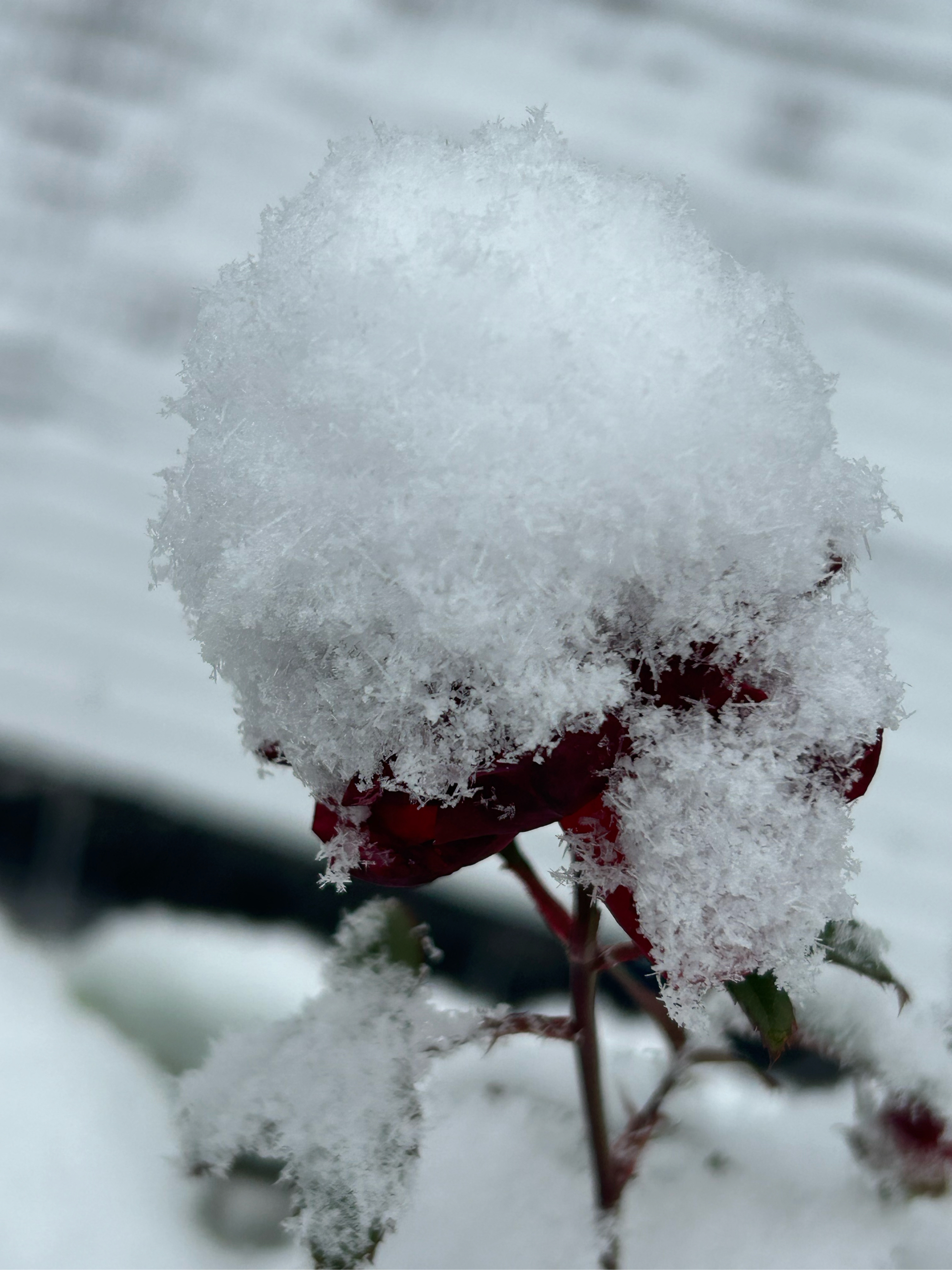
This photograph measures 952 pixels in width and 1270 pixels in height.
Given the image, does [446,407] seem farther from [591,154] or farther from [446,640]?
[591,154]

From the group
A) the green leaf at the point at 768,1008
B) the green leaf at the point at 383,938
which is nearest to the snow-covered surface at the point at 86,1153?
the green leaf at the point at 383,938

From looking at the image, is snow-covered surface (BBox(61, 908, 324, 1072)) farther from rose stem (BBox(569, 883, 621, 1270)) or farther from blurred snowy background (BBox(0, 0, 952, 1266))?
rose stem (BBox(569, 883, 621, 1270))

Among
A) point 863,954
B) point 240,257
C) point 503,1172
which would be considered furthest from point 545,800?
point 240,257

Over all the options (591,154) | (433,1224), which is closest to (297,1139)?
(433,1224)

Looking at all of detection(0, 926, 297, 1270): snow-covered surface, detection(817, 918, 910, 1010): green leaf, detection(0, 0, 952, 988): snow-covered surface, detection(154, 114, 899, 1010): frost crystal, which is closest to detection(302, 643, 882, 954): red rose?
detection(154, 114, 899, 1010): frost crystal

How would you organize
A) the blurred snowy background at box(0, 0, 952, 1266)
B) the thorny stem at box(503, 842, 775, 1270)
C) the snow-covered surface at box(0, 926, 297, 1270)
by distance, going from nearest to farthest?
the thorny stem at box(503, 842, 775, 1270)
the snow-covered surface at box(0, 926, 297, 1270)
the blurred snowy background at box(0, 0, 952, 1266)

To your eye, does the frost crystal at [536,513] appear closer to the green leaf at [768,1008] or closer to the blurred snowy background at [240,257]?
the green leaf at [768,1008]

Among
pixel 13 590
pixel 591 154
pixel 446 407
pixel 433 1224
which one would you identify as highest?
pixel 591 154

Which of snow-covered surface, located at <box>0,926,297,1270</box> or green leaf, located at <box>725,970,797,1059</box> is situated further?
snow-covered surface, located at <box>0,926,297,1270</box>
